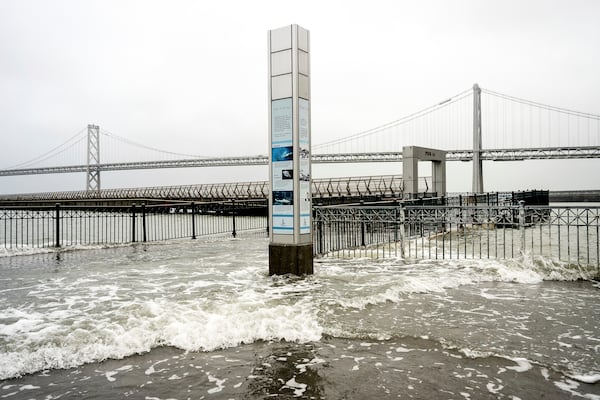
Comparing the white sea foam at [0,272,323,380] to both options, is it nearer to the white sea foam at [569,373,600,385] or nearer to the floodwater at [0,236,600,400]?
the floodwater at [0,236,600,400]

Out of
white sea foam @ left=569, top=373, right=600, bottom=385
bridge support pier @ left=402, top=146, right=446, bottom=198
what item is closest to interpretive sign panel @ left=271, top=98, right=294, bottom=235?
white sea foam @ left=569, top=373, right=600, bottom=385

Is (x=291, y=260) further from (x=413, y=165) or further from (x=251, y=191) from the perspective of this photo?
(x=251, y=191)

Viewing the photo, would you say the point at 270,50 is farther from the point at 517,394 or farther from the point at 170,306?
the point at 517,394

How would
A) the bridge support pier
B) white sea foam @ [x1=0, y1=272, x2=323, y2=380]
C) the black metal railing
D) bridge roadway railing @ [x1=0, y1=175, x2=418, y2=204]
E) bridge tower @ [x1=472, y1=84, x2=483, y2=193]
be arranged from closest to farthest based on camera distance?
white sea foam @ [x1=0, y1=272, x2=323, y2=380], the black metal railing, the bridge support pier, bridge roadway railing @ [x1=0, y1=175, x2=418, y2=204], bridge tower @ [x1=472, y1=84, x2=483, y2=193]

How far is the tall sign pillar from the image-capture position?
330 inches

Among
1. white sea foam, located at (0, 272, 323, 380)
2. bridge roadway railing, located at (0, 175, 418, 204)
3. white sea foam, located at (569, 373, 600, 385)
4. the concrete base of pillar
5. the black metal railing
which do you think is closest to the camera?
white sea foam, located at (569, 373, 600, 385)

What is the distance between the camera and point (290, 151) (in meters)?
8.38

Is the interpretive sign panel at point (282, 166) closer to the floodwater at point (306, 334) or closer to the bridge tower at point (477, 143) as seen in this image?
the floodwater at point (306, 334)

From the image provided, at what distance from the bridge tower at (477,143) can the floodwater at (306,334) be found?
53.0 metres

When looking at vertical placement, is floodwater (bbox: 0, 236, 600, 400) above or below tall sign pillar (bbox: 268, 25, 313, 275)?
below

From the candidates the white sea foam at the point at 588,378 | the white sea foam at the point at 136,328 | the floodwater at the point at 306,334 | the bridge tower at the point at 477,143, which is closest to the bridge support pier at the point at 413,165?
the floodwater at the point at 306,334

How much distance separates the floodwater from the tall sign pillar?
586 mm

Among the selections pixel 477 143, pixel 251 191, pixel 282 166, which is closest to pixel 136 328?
pixel 282 166

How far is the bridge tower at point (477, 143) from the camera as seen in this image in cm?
5861
